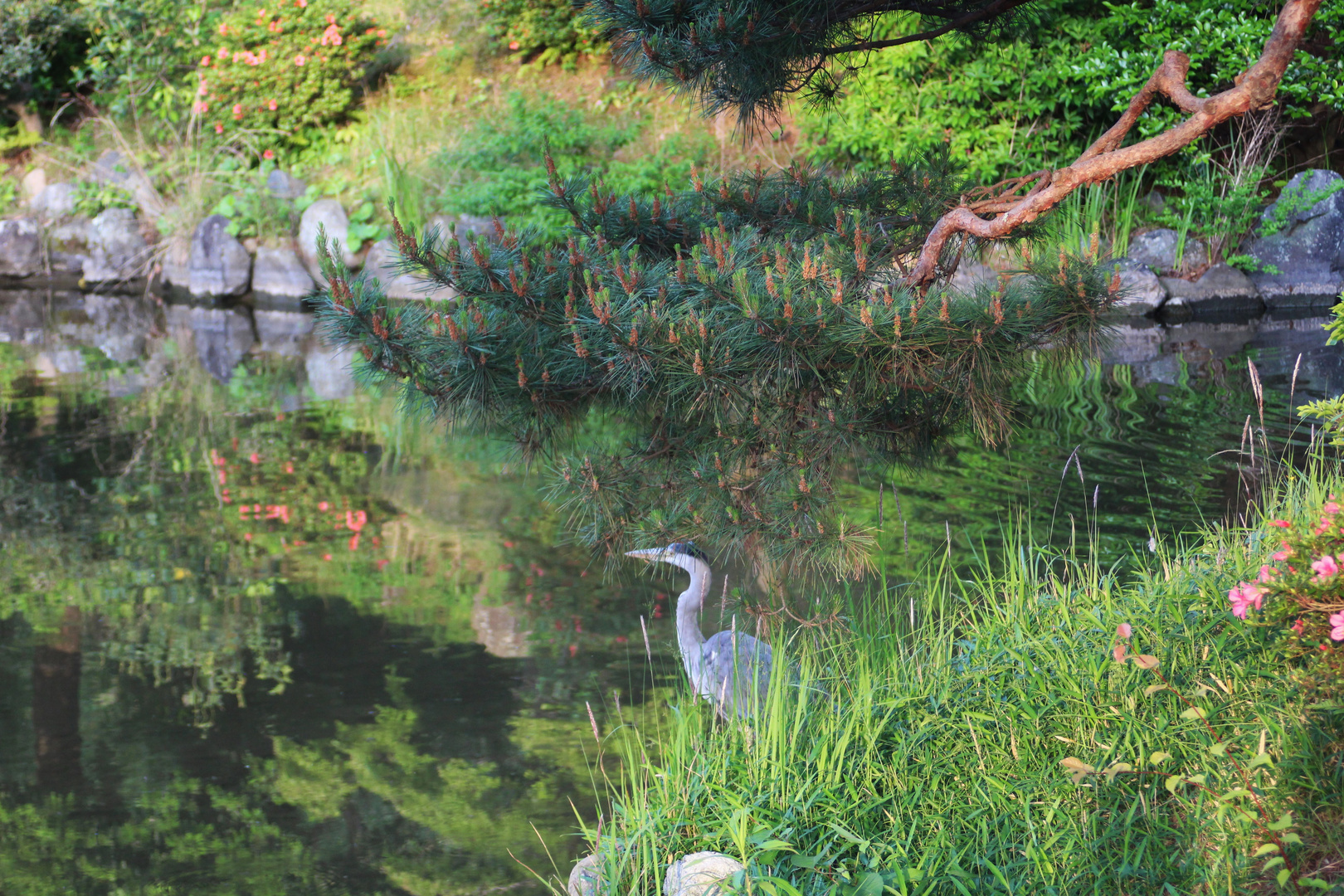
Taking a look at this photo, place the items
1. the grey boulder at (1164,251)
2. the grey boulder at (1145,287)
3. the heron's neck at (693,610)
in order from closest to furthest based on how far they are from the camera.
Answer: the heron's neck at (693,610), the grey boulder at (1145,287), the grey boulder at (1164,251)

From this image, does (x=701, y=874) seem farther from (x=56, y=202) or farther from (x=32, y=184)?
(x=32, y=184)

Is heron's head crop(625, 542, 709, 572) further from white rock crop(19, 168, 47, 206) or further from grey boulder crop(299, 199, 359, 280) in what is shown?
white rock crop(19, 168, 47, 206)

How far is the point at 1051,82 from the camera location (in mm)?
10023

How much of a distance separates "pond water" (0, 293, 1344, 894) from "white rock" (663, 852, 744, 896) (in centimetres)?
46

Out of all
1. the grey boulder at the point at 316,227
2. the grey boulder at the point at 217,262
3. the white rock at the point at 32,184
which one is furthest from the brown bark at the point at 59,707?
the white rock at the point at 32,184

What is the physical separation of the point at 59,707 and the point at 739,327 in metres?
2.68

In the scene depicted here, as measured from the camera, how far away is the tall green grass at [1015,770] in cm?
207

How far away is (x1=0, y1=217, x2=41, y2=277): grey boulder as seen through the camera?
13.2m

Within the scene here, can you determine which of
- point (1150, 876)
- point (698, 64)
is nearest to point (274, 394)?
point (698, 64)

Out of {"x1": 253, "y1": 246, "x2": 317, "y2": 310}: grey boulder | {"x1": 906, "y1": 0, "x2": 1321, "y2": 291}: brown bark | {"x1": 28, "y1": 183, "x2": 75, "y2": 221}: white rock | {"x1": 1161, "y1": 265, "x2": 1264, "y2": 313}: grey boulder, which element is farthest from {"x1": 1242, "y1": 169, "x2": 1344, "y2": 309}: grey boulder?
{"x1": 28, "y1": 183, "x2": 75, "y2": 221}: white rock

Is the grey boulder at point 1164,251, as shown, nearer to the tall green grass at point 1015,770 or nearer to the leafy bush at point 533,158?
the leafy bush at point 533,158

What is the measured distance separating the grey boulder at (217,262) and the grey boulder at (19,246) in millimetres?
2620

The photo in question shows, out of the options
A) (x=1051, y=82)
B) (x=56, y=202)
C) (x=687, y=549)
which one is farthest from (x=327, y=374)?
(x=1051, y=82)

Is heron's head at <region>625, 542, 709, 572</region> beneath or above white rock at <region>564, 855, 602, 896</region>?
above
